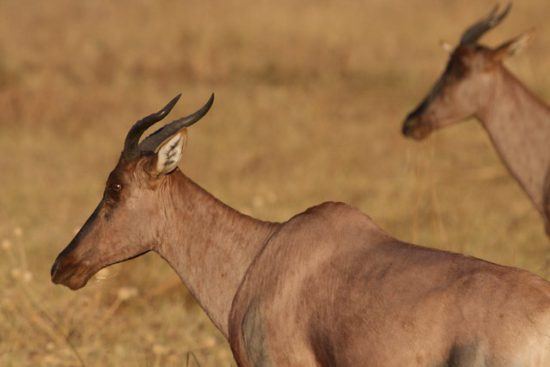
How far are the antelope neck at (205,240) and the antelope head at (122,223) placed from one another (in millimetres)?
74

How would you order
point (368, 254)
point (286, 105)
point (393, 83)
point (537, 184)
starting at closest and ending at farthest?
point (368, 254) → point (537, 184) → point (286, 105) → point (393, 83)

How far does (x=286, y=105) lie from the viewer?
1992cm

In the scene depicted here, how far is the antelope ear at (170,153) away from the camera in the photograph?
6473mm

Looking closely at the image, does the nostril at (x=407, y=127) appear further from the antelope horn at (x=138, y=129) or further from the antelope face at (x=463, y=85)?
the antelope horn at (x=138, y=129)

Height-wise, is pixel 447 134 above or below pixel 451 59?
below

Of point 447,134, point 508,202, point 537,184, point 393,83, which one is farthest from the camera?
point 393,83

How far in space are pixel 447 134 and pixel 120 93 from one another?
5870 millimetres

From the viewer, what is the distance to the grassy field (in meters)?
10.0

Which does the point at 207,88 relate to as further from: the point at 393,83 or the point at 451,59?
the point at 451,59

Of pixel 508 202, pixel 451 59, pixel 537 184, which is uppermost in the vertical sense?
pixel 451 59

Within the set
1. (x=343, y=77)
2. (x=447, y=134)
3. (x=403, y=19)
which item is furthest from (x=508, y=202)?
(x=403, y=19)

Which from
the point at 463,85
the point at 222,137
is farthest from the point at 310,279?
the point at 222,137

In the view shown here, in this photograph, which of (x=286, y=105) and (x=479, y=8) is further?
(x=479, y=8)

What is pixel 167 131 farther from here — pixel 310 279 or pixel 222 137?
pixel 222 137
